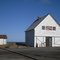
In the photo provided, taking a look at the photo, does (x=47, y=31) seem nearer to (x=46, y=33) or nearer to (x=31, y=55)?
(x=46, y=33)

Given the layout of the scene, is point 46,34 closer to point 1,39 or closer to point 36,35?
point 36,35

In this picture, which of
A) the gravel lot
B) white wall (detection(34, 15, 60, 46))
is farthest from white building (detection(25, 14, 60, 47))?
the gravel lot

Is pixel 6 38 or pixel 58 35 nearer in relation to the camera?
pixel 58 35

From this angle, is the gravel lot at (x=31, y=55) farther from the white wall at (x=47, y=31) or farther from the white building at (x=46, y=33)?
the white wall at (x=47, y=31)

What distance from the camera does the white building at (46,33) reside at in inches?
1751

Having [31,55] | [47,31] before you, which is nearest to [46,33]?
[47,31]

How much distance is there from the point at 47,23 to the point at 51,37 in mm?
3297

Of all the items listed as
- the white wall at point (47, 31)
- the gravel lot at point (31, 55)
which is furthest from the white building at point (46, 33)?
the gravel lot at point (31, 55)

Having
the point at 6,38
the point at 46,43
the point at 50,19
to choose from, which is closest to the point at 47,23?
the point at 50,19

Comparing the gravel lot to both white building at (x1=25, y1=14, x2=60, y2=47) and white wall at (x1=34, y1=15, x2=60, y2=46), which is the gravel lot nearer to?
white building at (x1=25, y1=14, x2=60, y2=47)

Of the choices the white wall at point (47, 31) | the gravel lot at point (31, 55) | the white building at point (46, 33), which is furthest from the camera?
the white wall at point (47, 31)

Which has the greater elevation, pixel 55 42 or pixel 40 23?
pixel 40 23

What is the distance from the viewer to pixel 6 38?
64250mm

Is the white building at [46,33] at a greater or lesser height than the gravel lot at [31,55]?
greater
